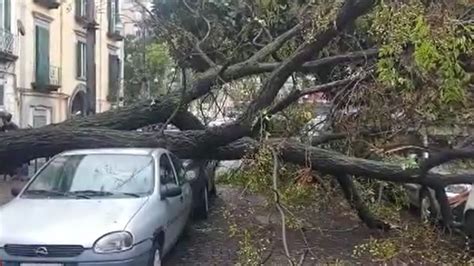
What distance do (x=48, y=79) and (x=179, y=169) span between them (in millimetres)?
18328

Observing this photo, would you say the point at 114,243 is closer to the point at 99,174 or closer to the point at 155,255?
the point at 155,255

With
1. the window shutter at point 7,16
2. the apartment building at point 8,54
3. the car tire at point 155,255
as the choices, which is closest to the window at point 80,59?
the apartment building at point 8,54

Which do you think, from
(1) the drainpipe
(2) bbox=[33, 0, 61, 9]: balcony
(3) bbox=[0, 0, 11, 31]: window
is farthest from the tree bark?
(2) bbox=[33, 0, 61, 9]: balcony

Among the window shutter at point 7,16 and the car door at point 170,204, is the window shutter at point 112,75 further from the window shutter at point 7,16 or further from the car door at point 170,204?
the car door at point 170,204

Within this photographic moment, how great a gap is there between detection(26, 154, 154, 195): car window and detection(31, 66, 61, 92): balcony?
17821 mm

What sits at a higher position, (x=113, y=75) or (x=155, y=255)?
(x=113, y=75)

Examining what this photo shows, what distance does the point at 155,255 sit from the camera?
22.9ft

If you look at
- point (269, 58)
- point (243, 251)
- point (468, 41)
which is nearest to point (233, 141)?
point (269, 58)

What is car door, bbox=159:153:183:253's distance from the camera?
24.9 ft

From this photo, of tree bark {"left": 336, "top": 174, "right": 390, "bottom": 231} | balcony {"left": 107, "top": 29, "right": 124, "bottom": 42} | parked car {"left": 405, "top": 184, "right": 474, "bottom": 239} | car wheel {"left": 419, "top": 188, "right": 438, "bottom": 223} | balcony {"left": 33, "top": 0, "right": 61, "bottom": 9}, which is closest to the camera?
parked car {"left": 405, "top": 184, "right": 474, "bottom": 239}

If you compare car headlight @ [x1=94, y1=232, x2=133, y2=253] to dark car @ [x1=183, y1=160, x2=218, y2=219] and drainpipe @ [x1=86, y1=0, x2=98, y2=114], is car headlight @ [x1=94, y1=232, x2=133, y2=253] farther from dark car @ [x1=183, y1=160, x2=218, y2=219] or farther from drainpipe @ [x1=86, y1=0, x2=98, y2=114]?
drainpipe @ [x1=86, y1=0, x2=98, y2=114]

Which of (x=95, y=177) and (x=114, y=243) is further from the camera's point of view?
(x=95, y=177)

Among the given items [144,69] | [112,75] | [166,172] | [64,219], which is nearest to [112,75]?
[112,75]

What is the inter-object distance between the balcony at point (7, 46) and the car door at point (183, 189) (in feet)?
47.2
